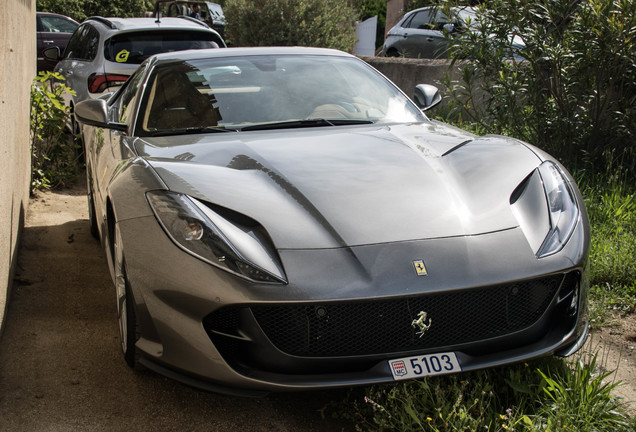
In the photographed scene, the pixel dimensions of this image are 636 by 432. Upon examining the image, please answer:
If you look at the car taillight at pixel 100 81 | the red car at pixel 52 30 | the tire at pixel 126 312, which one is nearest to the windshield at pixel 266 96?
the tire at pixel 126 312

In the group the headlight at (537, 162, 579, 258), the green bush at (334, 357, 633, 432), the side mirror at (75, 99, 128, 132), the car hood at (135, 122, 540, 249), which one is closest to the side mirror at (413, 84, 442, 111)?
the car hood at (135, 122, 540, 249)

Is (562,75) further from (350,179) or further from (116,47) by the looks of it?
(116,47)

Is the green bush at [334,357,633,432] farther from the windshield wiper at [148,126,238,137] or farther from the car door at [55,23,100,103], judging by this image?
the car door at [55,23,100,103]

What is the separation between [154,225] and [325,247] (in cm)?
65

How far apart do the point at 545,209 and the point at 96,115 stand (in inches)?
94.7

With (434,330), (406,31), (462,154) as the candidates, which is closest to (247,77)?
(462,154)

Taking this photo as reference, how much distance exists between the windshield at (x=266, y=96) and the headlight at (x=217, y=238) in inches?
43.1

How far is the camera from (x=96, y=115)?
3945mm

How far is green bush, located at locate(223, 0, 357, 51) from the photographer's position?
14188 mm

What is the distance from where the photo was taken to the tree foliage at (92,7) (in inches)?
949

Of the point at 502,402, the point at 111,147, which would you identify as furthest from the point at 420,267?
the point at 111,147

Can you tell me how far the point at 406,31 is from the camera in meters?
13.7

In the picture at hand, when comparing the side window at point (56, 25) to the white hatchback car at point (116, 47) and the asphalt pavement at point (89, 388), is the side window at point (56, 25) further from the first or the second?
the asphalt pavement at point (89, 388)

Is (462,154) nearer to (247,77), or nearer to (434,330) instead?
(434,330)
